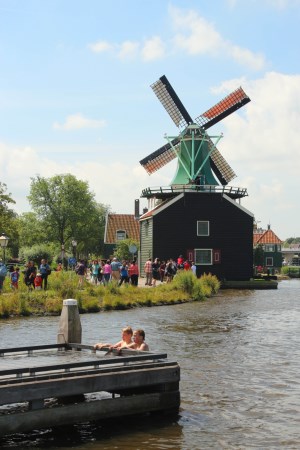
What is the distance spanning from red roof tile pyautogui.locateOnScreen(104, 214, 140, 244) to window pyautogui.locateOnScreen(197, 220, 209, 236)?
36.5 m

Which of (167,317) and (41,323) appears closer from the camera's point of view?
(41,323)

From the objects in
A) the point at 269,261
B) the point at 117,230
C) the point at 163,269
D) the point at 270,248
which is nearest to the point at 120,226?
the point at 117,230

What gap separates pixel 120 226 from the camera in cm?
9256

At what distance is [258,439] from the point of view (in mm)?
11227

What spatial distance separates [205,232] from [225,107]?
1311 centimetres

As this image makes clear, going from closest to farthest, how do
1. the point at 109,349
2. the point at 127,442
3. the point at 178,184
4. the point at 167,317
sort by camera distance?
the point at 127,442 < the point at 109,349 < the point at 167,317 < the point at 178,184

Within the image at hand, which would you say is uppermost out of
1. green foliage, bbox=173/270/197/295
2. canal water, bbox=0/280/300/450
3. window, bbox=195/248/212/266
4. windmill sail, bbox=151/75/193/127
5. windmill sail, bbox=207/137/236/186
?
windmill sail, bbox=151/75/193/127

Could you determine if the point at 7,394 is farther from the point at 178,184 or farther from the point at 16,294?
the point at 178,184

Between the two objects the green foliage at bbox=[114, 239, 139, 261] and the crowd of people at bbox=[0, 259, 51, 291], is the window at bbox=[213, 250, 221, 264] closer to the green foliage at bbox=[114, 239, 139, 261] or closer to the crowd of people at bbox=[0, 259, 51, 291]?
the crowd of people at bbox=[0, 259, 51, 291]

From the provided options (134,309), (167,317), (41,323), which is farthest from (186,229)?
(41,323)

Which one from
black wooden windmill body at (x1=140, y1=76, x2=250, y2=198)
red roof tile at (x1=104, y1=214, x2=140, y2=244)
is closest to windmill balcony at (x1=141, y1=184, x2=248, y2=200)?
black wooden windmill body at (x1=140, y1=76, x2=250, y2=198)

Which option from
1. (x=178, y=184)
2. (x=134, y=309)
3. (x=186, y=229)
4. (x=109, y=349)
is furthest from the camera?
(x=178, y=184)

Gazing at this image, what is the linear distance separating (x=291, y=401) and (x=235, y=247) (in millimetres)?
41522

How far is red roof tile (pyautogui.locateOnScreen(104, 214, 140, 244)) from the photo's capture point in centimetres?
9125
